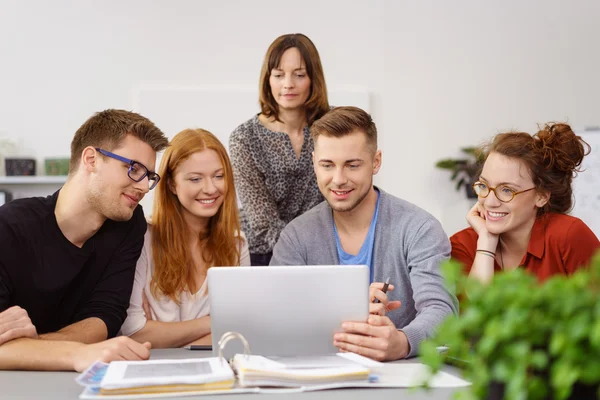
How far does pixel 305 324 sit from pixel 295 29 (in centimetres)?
333

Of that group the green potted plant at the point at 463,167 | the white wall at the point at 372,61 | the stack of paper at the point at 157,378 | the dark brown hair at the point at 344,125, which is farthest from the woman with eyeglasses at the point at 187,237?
the green potted plant at the point at 463,167

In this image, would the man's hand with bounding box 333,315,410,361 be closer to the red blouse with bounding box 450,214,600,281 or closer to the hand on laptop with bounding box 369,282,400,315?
the hand on laptop with bounding box 369,282,400,315

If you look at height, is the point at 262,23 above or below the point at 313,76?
above

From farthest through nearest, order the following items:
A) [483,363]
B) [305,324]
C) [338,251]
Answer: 1. [338,251]
2. [305,324]
3. [483,363]

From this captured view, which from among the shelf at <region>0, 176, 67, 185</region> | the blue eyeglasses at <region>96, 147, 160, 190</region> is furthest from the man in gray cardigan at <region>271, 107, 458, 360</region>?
the shelf at <region>0, 176, 67, 185</region>

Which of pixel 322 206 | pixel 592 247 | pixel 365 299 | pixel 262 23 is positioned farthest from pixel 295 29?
pixel 365 299

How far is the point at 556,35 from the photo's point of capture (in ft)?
15.8

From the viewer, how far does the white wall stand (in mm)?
4320

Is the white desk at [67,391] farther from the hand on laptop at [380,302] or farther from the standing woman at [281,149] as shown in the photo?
the standing woman at [281,149]

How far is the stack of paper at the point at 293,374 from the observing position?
1261 millimetres

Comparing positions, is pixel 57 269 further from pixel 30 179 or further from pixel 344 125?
pixel 30 179

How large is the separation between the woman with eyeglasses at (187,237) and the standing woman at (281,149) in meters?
0.30

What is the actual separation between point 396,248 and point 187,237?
753 mm

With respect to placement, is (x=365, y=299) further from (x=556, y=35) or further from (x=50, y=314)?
(x=556, y=35)
